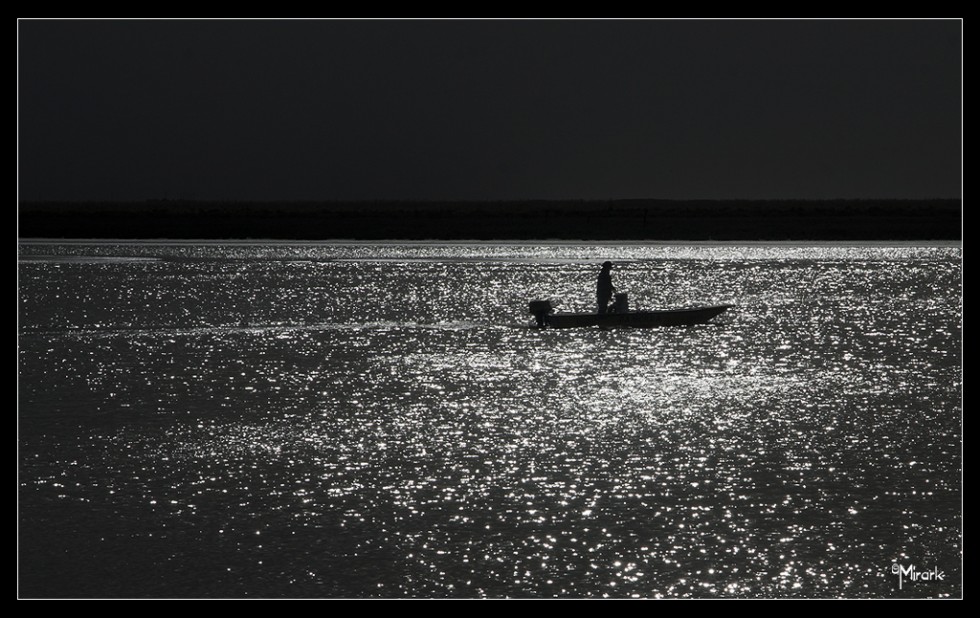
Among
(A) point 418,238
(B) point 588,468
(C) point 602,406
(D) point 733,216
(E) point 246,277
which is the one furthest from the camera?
(D) point 733,216

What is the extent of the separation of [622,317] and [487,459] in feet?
50.7

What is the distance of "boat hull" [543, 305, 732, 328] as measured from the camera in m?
31.7

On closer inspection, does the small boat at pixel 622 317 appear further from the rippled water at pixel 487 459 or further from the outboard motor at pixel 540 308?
the rippled water at pixel 487 459

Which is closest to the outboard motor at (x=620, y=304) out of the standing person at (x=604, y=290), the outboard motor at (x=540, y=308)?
the standing person at (x=604, y=290)

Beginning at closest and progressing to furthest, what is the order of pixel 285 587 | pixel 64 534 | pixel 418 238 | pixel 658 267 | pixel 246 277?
pixel 285 587 < pixel 64 534 < pixel 246 277 < pixel 658 267 < pixel 418 238

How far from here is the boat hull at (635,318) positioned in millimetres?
31703

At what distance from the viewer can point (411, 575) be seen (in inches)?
457

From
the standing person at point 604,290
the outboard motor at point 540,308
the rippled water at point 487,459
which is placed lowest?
the rippled water at point 487,459

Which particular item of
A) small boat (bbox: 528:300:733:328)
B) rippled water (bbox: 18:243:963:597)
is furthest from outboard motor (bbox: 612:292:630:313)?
rippled water (bbox: 18:243:963:597)

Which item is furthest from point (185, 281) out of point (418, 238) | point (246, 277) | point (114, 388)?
point (418, 238)

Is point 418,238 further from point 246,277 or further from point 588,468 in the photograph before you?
point 588,468

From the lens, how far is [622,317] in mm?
31500

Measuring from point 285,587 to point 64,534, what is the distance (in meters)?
2.95

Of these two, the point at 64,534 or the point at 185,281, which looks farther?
the point at 185,281
